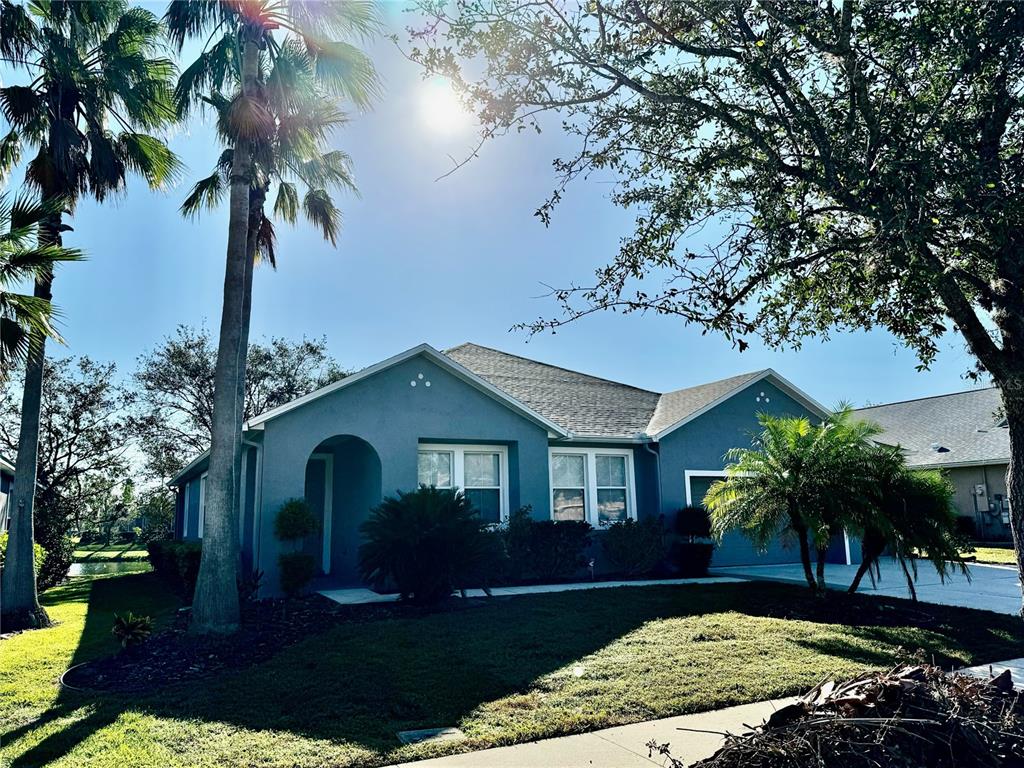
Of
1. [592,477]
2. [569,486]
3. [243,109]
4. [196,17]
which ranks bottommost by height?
[569,486]

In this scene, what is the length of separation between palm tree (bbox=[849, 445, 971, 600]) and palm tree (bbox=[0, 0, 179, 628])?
1358 cm

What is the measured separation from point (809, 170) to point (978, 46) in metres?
1.36

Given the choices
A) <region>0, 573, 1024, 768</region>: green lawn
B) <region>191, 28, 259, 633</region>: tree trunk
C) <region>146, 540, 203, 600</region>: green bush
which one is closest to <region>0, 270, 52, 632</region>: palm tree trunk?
<region>0, 573, 1024, 768</region>: green lawn

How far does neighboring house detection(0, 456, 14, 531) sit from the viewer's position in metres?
20.0

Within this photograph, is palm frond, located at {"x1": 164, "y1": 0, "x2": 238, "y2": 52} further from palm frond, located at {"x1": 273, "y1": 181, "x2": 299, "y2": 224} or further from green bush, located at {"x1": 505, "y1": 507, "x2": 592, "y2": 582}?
green bush, located at {"x1": 505, "y1": 507, "x2": 592, "y2": 582}

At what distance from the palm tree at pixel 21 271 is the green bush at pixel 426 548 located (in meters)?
6.10

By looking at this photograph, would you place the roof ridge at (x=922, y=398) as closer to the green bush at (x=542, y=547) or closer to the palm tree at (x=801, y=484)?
the green bush at (x=542, y=547)

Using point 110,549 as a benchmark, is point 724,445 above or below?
above

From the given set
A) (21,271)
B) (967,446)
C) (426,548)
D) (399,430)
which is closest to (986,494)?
(967,446)

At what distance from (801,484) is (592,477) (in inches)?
258

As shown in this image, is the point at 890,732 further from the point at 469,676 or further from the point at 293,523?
the point at 293,523

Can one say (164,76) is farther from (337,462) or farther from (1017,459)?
(1017,459)

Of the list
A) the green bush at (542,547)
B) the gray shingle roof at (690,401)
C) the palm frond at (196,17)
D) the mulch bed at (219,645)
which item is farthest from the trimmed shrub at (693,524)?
the palm frond at (196,17)

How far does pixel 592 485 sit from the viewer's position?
16766mm
